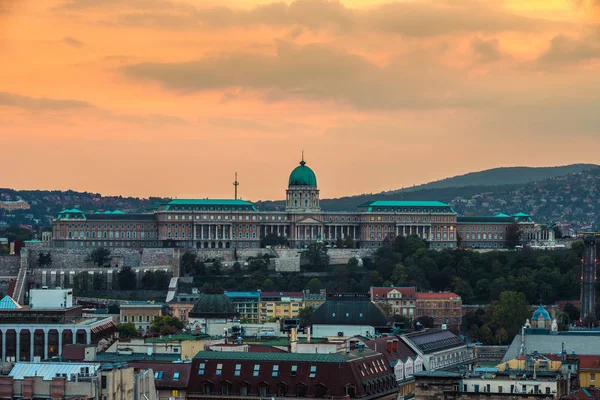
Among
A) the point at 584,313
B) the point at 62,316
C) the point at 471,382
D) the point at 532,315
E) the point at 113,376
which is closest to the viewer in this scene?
the point at 113,376

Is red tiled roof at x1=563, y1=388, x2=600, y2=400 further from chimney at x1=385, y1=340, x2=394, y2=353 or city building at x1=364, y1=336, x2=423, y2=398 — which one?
chimney at x1=385, y1=340, x2=394, y2=353

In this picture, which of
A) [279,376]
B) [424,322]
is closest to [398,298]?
[424,322]

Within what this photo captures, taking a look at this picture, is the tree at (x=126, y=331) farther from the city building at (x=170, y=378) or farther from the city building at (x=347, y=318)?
the city building at (x=170, y=378)

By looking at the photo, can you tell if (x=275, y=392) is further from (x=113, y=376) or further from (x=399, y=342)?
(x=399, y=342)

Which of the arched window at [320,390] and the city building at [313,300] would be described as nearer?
the arched window at [320,390]

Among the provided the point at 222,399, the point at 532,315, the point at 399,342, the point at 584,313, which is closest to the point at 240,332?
the point at 399,342

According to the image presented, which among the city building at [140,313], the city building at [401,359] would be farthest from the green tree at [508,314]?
the city building at [401,359]

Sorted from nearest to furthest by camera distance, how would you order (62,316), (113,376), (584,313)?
(113,376) < (62,316) < (584,313)

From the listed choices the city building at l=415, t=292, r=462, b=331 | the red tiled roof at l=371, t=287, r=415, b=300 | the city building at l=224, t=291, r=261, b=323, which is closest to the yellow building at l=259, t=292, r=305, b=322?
the city building at l=224, t=291, r=261, b=323

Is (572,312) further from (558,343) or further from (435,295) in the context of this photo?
(558,343)
